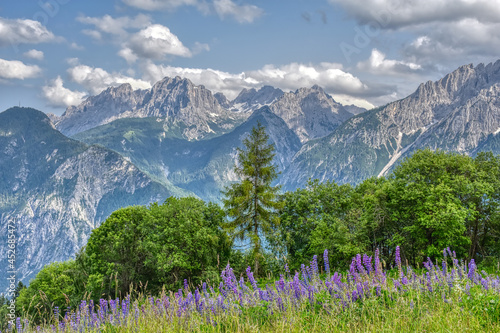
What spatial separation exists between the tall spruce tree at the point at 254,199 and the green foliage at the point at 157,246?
2435mm

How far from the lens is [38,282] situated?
59000 mm

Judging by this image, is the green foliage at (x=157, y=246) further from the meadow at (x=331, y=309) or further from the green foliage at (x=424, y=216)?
the meadow at (x=331, y=309)

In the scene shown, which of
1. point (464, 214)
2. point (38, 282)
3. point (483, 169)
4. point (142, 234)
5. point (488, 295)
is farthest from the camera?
point (38, 282)

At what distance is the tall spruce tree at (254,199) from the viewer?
38469 millimetres

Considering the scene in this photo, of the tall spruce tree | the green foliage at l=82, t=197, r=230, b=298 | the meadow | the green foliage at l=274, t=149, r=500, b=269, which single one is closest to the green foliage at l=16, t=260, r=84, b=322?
the green foliage at l=82, t=197, r=230, b=298

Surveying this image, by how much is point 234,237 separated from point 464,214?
21705 millimetres

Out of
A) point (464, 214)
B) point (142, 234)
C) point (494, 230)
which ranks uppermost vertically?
point (142, 234)

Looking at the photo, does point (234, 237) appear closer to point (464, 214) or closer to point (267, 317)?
point (464, 214)

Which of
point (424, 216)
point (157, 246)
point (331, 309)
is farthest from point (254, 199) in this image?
point (331, 309)

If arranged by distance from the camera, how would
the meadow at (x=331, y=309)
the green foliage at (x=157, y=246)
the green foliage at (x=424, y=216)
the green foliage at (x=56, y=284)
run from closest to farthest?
1. the meadow at (x=331, y=309)
2. the green foliage at (x=424, y=216)
3. the green foliage at (x=157, y=246)
4. the green foliage at (x=56, y=284)

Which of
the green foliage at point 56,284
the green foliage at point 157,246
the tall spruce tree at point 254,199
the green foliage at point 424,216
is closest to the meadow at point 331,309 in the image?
the green foliage at point 424,216

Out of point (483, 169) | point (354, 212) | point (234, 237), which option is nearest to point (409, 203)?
point (354, 212)

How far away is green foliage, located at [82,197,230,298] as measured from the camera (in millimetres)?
39844

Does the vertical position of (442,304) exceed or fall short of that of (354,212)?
it falls short
